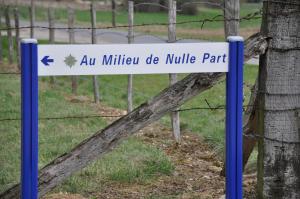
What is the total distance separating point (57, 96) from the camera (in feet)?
39.0

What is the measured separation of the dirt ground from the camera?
5.69 m

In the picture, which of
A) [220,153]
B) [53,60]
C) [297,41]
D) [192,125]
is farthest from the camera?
[192,125]

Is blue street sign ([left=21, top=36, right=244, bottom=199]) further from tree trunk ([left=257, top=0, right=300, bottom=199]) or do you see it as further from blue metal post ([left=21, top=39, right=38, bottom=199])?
tree trunk ([left=257, top=0, right=300, bottom=199])

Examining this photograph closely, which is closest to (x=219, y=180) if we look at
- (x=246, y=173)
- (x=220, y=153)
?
(x=246, y=173)

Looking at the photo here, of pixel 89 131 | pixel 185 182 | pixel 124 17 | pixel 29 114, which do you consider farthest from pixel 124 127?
pixel 124 17

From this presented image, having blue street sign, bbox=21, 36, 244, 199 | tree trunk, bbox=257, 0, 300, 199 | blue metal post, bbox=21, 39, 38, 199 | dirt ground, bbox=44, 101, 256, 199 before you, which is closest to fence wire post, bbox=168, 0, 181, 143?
dirt ground, bbox=44, 101, 256, 199

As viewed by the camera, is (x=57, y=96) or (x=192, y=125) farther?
(x=57, y=96)

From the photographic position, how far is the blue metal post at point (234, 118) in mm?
4254

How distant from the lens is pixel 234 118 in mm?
4309

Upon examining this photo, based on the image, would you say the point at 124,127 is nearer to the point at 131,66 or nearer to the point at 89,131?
the point at 131,66

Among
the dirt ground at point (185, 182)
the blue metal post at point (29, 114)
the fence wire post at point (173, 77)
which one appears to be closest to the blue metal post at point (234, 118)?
the dirt ground at point (185, 182)

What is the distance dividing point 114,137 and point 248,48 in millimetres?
1111

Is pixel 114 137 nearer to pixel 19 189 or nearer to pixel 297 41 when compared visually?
pixel 19 189

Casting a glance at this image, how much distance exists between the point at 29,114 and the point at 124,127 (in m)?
0.75
